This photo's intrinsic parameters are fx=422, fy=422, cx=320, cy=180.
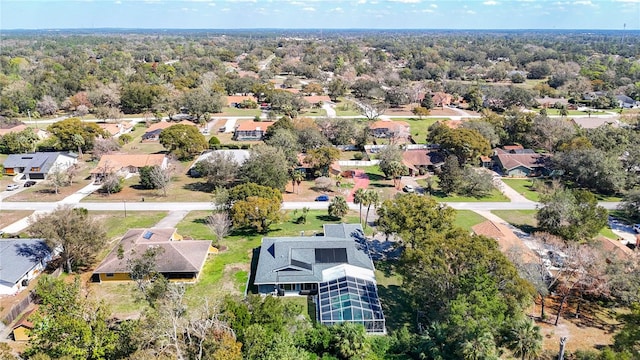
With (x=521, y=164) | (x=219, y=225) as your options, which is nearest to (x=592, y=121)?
(x=521, y=164)

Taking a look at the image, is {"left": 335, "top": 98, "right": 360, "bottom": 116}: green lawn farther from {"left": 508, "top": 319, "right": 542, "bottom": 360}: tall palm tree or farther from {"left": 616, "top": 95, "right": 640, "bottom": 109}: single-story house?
{"left": 508, "top": 319, "right": 542, "bottom": 360}: tall palm tree

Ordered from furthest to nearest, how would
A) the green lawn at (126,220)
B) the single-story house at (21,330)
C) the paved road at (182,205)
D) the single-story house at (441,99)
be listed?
the single-story house at (441,99) < the paved road at (182,205) < the green lawn at (126,220) < the single-story house at (21,330)

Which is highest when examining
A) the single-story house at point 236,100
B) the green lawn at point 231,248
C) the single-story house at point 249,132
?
the single-story house at point 236,100

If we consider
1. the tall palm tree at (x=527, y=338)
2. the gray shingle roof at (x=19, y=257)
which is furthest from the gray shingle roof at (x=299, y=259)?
the gray shingle roof at (x=19, y=257)

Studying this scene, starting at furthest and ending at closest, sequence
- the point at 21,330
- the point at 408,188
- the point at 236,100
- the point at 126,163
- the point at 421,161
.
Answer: the point at 236,100, the point at 421,161, the point at 126,163, the point at 408,188, the point at 21,330

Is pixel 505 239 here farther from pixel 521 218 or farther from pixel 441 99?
pixel 441 99

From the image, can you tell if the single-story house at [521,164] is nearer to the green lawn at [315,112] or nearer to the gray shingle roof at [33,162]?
the green lawn at [315,112]
